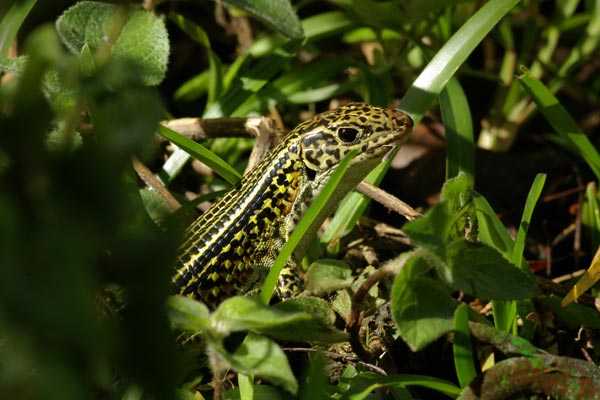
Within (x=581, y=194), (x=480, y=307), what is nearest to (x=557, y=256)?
(x=581, y=194)

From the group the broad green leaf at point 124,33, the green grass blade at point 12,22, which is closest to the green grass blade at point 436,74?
the broad green leaf at point 124,33

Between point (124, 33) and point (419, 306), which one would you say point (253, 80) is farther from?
point (419, 306)

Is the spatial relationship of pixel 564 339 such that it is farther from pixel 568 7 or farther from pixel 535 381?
pixel 568 7

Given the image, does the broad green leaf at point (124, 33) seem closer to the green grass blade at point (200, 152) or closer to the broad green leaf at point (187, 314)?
the green grass blade at point (200, 152)

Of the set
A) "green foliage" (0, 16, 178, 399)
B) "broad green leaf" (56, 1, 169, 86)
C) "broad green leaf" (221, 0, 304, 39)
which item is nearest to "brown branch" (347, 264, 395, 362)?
"green foliage" (0, 16, 178, 399)

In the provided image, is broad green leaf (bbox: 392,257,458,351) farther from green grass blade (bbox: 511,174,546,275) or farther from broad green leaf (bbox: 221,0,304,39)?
broad green leaf (bbox: 221,0,304,39)

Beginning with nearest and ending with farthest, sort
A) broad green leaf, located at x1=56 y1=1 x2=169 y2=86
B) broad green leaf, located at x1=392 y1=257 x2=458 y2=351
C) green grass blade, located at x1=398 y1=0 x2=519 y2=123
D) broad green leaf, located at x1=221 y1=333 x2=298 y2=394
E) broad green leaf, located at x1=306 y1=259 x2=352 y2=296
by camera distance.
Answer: broad green leaf, located at x1=221 y1=333 x2=298 y2=394, broad green leaf, located at x1=392 y1=257 x2=458 y2=351, broad green leaf, located at x1=306 y1=259 x2=352 y2=296, green grass blade, located at x1=398 y1=0 x2=519 y2=123, broad green leaf, located at x1=56 y1=1 x2=169 y2=86
